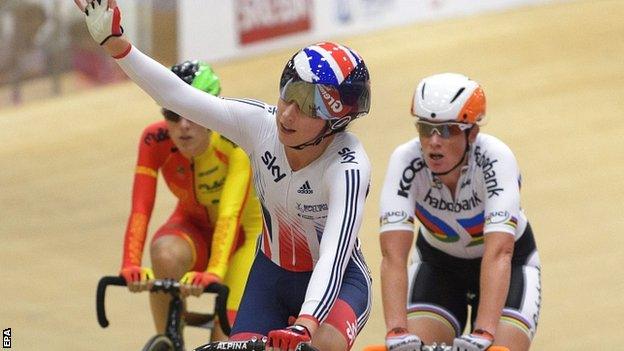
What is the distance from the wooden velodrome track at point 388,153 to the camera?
7.68 metres

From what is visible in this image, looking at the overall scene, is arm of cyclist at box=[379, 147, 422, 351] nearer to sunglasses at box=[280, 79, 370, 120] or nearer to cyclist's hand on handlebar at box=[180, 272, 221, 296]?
cyclist's hand on handlebar at box=[180, 272, 221, 296]

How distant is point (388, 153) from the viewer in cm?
1016

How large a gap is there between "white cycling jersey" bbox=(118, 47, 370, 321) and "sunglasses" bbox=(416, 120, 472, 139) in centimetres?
56

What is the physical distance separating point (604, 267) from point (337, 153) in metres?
4.01

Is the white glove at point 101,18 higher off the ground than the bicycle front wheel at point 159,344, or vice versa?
the white glove at point 101,18

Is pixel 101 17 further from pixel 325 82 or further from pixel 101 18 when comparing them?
pixel 325 82

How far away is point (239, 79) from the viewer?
1241 cm

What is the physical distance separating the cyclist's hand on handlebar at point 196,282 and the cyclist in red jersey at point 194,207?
21 mm

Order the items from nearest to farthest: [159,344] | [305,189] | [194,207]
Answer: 1. [305,189]
2. [159,344]
3. [194,207]

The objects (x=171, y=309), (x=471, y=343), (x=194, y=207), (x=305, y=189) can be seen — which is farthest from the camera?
(x=194, y=207)

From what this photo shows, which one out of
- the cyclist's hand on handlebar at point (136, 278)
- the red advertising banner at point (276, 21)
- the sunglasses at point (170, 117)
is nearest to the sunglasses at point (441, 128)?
the sunglasses at point (170, 117)

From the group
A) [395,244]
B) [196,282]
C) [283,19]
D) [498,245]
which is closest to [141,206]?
[196,282]

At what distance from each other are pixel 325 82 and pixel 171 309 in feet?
5.28

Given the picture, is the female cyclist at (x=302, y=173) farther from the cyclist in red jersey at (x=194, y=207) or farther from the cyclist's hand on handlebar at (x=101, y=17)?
the cyclist in red jersey at (x=194, y=207)
